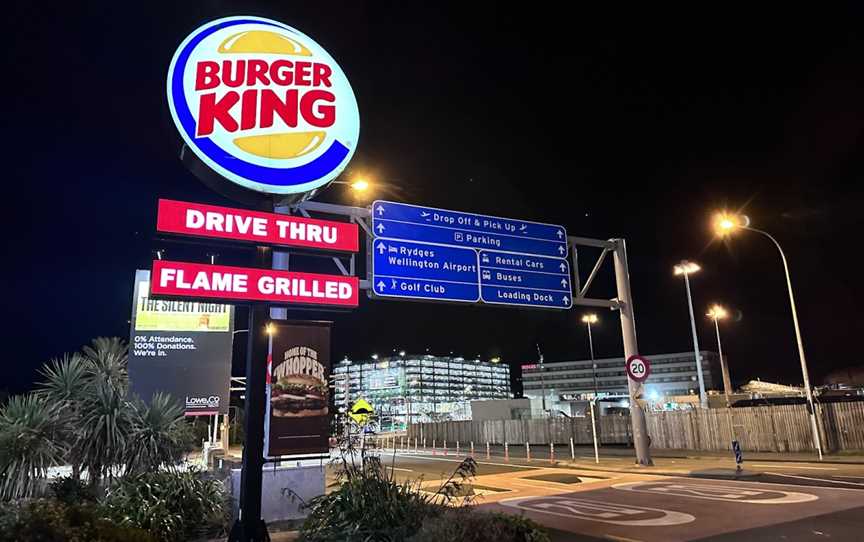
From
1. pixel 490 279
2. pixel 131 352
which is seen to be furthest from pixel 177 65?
pixel 131 352

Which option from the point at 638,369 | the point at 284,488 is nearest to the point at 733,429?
the point at 638,369

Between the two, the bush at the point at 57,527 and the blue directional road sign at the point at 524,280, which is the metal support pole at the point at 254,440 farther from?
the blue directional road sign at the point at 524,280

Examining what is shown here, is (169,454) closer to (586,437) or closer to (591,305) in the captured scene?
(591,305)

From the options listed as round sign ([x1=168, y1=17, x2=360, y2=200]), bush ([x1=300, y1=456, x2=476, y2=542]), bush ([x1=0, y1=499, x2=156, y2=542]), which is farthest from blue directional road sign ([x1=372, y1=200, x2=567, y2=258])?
bush ([x1=0, y1=499, x2=156, y2=542])

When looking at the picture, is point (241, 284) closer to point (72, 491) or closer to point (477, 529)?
point (72, 491)

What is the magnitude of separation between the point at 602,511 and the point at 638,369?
403 inches

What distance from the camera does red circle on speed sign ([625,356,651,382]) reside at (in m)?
21.4

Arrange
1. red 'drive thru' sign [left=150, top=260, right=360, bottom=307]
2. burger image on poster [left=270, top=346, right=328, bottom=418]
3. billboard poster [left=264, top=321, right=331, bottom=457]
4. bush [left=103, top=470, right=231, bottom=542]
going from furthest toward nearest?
1. burger image on poster [left=270, top=346, right=328, bottom=418]
2. billboard poster [left=264, top=321, right=331, bottom=457]
3. red 'drive thru' sign [left=150, top=260, right=360, bottom=307]
4. bush [left=103, top=470, right=231, bottom=542]

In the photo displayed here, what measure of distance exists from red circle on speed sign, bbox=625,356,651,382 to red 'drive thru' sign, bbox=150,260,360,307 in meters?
14.1

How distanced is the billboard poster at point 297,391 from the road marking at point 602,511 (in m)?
5.03

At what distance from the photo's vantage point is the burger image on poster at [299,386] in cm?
1155

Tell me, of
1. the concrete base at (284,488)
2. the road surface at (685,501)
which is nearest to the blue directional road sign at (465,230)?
the road surface at (685,501)

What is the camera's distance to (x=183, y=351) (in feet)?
78.7

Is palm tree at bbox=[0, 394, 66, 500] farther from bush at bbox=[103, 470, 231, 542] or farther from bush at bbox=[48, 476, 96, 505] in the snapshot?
bush at bbox=[103, 470, 231, 542]
